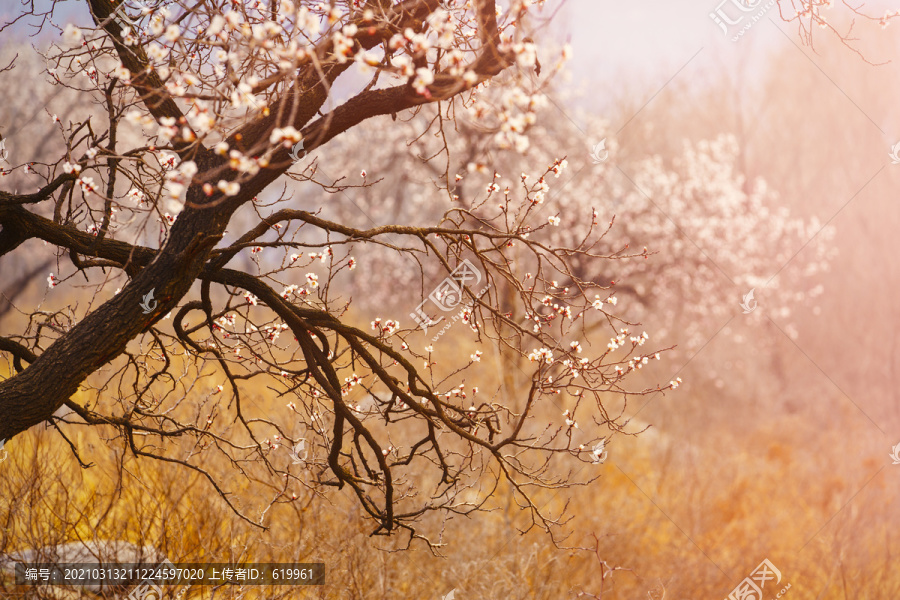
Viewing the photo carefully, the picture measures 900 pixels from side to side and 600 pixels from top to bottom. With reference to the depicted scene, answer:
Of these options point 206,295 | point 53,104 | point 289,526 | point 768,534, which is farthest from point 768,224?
point 53,104

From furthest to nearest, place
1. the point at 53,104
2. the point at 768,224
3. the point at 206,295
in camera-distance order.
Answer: the point at 768,224
the point at 53,104
the point at 206,295

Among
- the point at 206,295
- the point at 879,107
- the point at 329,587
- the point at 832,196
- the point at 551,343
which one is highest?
the point at 879,107

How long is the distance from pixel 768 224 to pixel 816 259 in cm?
396

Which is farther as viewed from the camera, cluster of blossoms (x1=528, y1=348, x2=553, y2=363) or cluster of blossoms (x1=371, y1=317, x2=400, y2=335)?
cluster of blossoms (x1=371, y1=317, x2=400, y2=335)

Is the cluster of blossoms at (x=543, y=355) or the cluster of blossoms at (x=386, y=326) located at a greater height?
the cluster of blossoms at (x=386, y=326)

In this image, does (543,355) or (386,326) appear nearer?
(543,355)

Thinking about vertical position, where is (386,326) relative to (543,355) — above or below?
above

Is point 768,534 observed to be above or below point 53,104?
below

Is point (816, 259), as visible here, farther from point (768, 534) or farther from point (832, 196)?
point (768, 534)

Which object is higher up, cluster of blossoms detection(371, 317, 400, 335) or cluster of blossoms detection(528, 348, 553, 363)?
cluster of blossoms detection(371, 317, 400, 335)

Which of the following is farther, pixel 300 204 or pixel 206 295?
pixel 300 204

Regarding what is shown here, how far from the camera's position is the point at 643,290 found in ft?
51.0

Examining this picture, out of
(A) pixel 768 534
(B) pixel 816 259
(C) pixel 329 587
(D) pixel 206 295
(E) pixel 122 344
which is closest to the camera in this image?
(E) pixel 122 344

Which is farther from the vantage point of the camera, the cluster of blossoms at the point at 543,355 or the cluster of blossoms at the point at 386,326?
the cluster of blossoms at the point at 386,326
